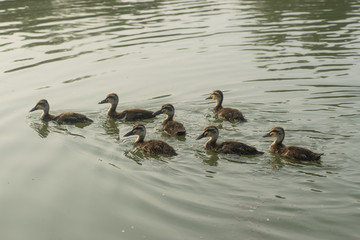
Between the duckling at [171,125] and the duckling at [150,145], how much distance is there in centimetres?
52

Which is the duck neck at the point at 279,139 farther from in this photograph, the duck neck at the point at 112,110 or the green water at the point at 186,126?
the duck neck at the point at 112,110

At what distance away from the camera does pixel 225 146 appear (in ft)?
26.1

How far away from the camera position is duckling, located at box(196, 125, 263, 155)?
7.73 metres

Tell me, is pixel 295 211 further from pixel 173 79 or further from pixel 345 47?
pixel 345 47

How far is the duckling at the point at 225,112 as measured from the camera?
29.8ft

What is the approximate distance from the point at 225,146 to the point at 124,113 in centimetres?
259

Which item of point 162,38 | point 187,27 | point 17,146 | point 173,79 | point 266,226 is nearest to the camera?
point 266,226

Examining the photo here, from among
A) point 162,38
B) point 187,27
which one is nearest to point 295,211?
point 162,38

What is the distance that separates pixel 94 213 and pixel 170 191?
0.99m

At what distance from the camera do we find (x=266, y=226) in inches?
226

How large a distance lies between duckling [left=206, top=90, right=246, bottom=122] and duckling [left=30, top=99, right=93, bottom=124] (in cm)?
238

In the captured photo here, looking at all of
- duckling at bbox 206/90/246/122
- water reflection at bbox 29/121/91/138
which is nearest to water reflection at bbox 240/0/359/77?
duckling at bbox 206/90/246/122

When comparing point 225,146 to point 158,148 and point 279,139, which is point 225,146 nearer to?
point 279,139

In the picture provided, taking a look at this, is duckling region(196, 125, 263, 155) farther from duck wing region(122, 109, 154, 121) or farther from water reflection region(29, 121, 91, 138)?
water reflection region(29, 121, 91, 138)
